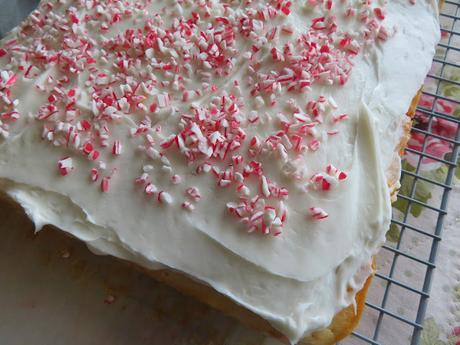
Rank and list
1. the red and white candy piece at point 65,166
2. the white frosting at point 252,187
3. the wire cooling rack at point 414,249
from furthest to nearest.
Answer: the wire cooling rack at point 414,249 → the red and white candy piece at point 65,166 → the white frosting at point 252,187

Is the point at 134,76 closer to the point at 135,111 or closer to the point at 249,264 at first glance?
the point at 135,111

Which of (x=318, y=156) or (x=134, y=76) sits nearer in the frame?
(x=318, y=156)

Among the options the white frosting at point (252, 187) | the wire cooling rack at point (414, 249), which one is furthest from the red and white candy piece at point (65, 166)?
the wire cooling rack at point (414, 249)

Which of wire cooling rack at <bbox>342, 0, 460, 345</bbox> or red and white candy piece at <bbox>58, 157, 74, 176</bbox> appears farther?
wire cooling rack at <bbox>342, 0, 460, 345</bbox>

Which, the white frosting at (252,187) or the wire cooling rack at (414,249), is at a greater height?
the white frosting at (252,187)

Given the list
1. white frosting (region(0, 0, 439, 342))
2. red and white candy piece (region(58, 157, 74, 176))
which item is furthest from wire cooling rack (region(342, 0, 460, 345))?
red and white candy piece (region(58, 157, 74, 176))

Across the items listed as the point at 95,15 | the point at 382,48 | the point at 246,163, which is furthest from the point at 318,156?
the point at 95,15

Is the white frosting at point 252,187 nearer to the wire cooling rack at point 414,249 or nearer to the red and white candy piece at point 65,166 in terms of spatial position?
the red and white candy piece at point 65,166

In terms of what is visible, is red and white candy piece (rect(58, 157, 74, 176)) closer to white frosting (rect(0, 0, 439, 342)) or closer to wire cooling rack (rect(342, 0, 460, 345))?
white frosting (rect(0, 0, 439, 342))

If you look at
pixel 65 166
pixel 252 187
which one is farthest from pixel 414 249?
pixel 65 166
